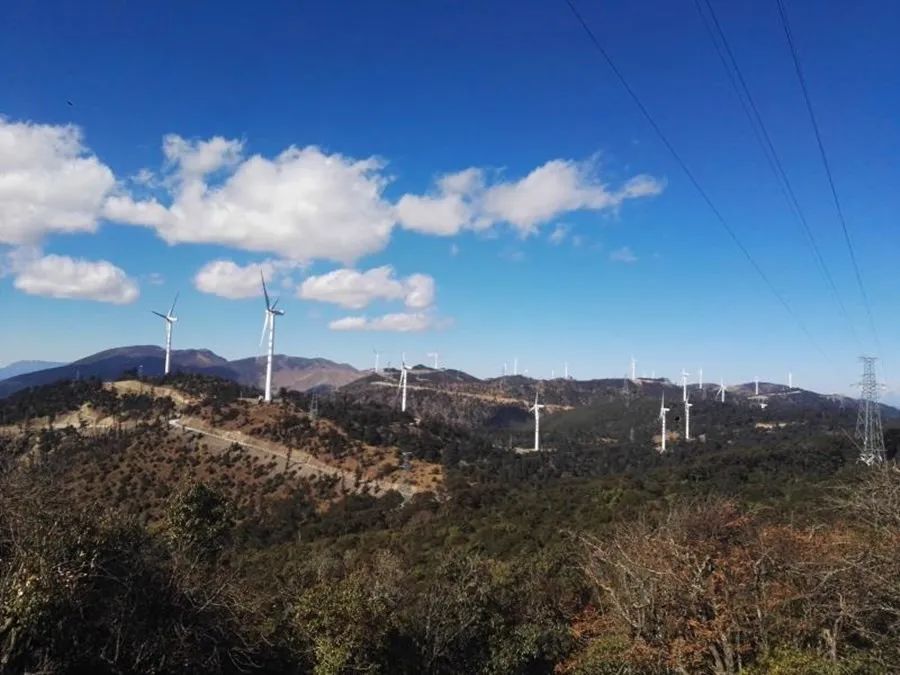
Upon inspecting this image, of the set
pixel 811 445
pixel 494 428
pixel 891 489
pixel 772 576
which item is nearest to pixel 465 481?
pixel 811 445

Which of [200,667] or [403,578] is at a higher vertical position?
[200,667]

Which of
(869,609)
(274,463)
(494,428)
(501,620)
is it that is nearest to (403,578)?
(501,620)

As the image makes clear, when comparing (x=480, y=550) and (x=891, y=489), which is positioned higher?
(x=891, y=489)

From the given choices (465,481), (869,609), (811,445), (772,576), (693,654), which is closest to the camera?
Result: (869,609)

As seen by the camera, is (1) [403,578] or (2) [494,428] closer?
(1) [403,578]

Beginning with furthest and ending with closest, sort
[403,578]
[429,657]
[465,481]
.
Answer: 1. [465,481]
2. [403,578]
3. [429,657]

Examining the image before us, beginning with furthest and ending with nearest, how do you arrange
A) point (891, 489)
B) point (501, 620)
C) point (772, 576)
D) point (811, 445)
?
point (811, 445), point (501, 620), point (772, 576), point (891, 489)

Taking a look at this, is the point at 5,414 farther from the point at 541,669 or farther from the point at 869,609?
the point at 869,609

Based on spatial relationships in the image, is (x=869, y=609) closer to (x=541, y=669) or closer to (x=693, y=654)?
(x=693, y=654)

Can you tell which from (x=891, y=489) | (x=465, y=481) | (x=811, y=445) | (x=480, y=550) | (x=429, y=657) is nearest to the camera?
(x=891, y=489)
